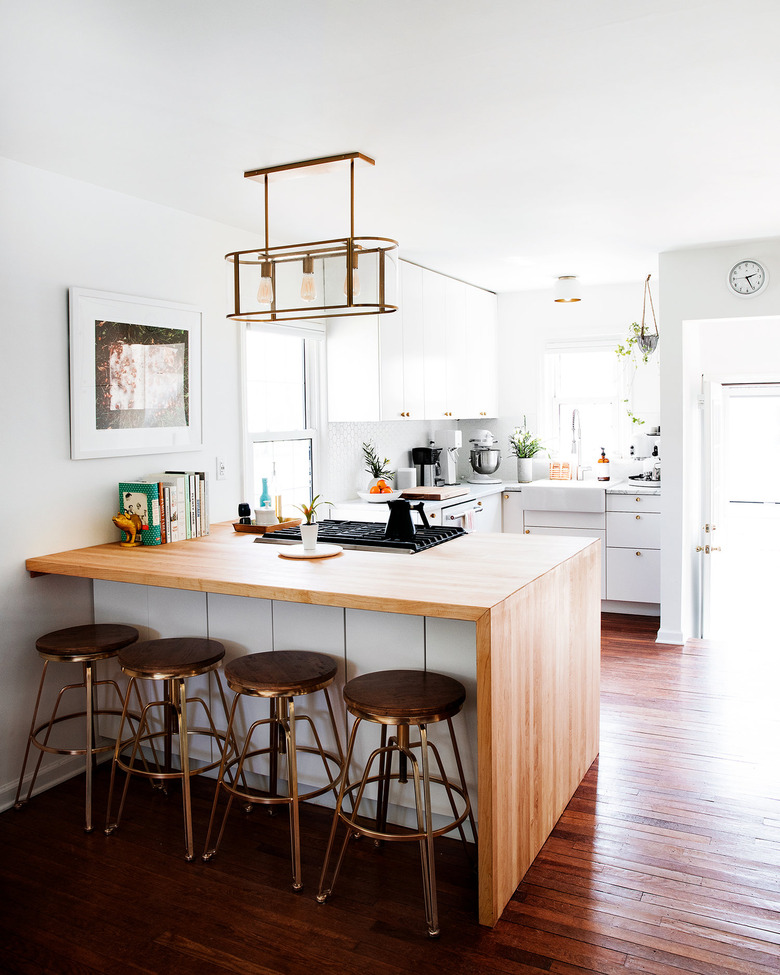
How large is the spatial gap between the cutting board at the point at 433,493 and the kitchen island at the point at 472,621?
6.08 ft

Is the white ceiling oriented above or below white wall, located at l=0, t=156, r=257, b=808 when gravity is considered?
above

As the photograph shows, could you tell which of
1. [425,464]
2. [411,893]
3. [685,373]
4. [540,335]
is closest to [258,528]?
[411,893]

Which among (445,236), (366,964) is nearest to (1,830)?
(366,964)

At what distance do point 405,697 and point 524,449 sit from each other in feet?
15.1

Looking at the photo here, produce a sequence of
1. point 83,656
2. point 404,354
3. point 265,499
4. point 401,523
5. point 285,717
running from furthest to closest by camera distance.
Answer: point 404,354
point 265,499
point 401,523
point 83,656
point 285,717

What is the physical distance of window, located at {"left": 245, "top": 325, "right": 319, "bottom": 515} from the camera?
451 centimetres

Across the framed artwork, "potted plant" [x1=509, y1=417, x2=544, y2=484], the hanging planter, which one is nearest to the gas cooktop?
the framed artwork

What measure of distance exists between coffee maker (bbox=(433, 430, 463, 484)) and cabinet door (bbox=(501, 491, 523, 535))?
0.45 m

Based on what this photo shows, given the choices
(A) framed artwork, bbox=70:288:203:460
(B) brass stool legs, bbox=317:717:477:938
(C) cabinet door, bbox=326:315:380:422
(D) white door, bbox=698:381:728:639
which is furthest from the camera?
(D) white door, bbox=698:381:728:639

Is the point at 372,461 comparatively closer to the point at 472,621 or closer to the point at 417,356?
the point at 417,356

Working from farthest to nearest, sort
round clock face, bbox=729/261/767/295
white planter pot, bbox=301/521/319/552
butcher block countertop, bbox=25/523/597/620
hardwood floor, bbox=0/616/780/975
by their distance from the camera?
round clock face, bbox=729/261/767/295
white planter pot, bbox=301/521/319/552
butcher block countertop, bbox=25/523/597/620
hardwood floor, bbox=0/616/780/975

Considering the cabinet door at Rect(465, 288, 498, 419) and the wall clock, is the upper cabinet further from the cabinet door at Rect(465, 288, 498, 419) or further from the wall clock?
the wall clock

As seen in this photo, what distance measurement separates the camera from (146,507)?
3531 millimetres

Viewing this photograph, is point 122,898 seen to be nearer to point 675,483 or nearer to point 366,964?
point 366,964
